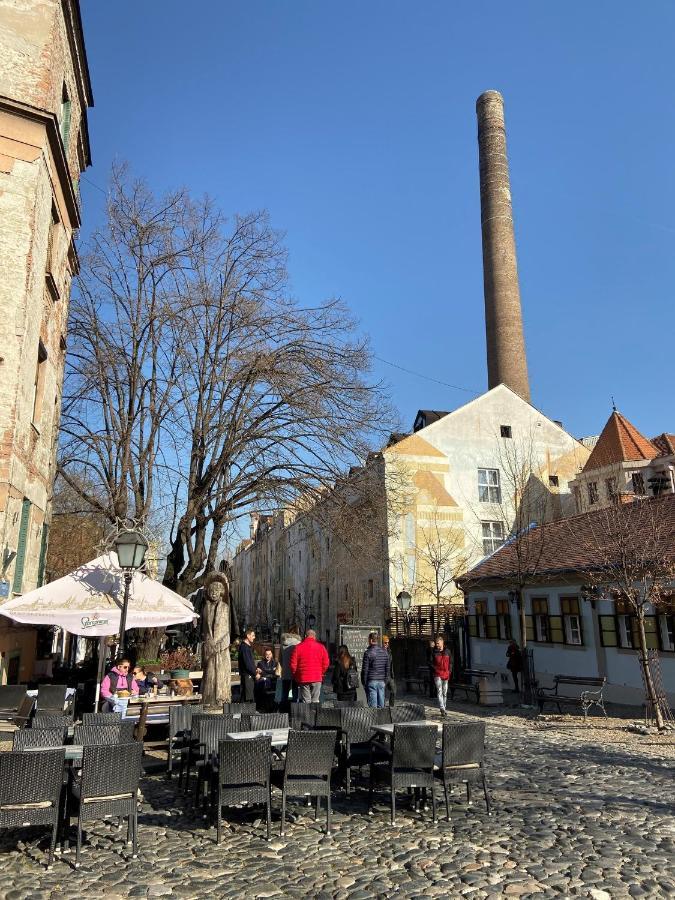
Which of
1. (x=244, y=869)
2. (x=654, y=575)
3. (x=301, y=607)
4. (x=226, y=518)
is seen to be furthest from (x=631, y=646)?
(x=301, y=607)

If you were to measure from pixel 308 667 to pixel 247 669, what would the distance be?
195 cm

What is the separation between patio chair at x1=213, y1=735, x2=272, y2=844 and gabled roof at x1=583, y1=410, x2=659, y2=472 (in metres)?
33.3

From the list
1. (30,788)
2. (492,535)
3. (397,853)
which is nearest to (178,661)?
(30,788)

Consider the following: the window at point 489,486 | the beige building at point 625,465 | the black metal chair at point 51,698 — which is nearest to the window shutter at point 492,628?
the beige building at point 625,465

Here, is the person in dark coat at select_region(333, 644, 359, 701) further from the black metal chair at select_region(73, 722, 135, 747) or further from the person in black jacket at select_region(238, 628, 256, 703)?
the black metal chair at select_region(73, 722, 135, 747)

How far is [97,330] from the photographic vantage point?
20.0 m

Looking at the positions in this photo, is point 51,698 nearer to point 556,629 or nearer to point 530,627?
point 556,629

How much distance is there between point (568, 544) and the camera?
22.2 m

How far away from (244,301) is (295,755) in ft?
50.3

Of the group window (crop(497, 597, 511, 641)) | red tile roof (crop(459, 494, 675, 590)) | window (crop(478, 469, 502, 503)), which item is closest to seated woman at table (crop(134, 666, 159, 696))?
red tile roof (crop(459, 494, 675, 590))

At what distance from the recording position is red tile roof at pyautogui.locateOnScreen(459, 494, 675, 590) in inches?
704

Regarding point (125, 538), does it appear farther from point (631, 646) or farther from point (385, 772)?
point (631, 646)

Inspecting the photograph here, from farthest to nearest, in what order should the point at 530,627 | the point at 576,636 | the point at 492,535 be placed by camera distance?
the point at 492,535 < the point at 530,627 < the point at 576,636

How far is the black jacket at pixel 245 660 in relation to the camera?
13.0 metres
